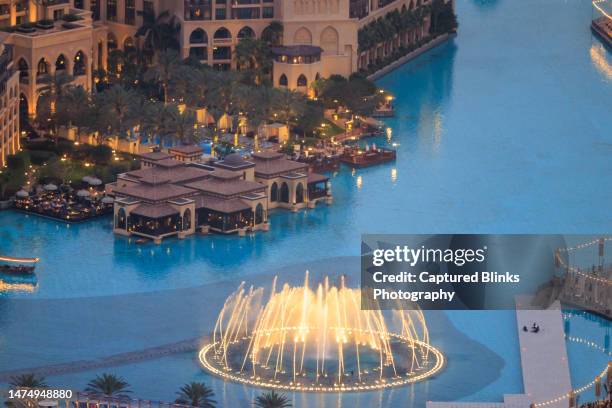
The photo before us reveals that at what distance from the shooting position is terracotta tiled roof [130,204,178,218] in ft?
348

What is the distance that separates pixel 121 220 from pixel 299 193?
30.7 ft

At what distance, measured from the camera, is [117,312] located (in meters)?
95.6

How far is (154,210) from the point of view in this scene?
106 meters

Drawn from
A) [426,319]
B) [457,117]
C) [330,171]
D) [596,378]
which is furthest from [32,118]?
[596,378]

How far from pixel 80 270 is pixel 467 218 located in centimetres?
1883

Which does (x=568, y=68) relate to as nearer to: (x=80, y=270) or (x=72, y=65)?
(x=72, y=65)

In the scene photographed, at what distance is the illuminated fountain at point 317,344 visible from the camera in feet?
289

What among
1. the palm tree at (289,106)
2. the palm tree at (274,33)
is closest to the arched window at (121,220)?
the palm tree at (289,106)

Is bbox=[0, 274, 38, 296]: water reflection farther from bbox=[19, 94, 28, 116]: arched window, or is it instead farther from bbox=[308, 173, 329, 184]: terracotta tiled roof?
bbox=[19, 94, 28, 116]: arched window

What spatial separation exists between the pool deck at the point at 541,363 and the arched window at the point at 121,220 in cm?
2033

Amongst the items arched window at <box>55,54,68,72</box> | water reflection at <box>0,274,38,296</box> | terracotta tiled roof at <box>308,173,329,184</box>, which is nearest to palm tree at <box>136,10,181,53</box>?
arched window at <box>55,54,68,72</box>

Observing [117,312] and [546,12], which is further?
[546,12]

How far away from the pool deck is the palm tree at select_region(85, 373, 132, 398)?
420 inches

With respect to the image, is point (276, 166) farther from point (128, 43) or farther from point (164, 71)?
point (128, 43)
